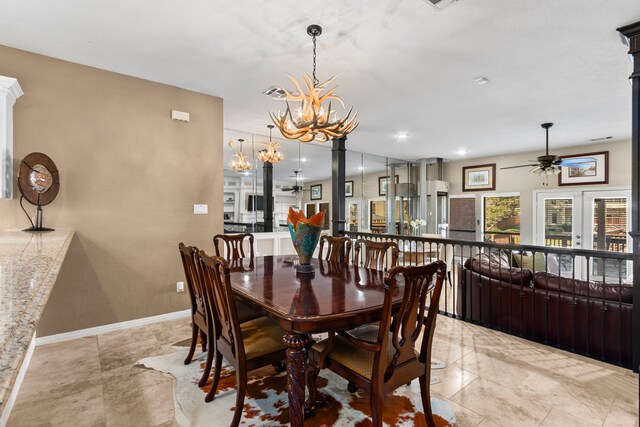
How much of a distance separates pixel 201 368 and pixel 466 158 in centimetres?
762

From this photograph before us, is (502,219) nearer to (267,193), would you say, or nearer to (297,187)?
(297,187)

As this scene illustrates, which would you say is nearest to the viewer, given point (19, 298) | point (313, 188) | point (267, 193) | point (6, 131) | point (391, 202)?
point (19, 298)

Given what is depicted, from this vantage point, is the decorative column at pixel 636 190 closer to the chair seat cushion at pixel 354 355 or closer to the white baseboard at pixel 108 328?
the chair seat cushion at pixel 354 355

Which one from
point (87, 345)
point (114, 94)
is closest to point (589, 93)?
point (114, 94)

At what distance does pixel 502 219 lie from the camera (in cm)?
770

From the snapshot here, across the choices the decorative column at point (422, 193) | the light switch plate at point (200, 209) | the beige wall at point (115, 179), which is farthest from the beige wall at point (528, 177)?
the light switch plate at point (200, 209)

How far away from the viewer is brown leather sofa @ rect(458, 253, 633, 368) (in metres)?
2.67


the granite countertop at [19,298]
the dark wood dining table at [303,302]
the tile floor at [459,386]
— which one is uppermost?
the granite countertop at [19,298]

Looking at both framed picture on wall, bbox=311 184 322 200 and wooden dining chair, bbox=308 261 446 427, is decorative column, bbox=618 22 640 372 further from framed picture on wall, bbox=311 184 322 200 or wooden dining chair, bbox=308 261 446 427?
framed picture on wall, bbox=311 184 322 200

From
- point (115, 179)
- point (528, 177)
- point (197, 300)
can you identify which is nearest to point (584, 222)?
point (528, 177)

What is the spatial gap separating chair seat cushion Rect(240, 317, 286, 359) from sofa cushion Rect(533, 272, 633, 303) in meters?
2.58

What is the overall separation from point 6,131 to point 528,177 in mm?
8527

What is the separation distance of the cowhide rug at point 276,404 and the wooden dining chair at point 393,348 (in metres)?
0.25

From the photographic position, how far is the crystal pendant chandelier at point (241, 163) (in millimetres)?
5376
